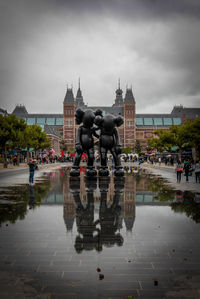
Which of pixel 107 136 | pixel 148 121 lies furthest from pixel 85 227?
pixel 148 121

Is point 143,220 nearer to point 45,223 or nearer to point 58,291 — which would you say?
point 45,223

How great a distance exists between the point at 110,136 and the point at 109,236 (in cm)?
959

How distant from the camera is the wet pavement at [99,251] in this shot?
2951mm

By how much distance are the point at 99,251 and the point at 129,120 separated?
11108 cm

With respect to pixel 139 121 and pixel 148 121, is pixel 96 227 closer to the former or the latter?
pixel 139 121

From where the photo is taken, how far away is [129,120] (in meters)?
113

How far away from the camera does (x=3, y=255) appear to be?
3.82 metres

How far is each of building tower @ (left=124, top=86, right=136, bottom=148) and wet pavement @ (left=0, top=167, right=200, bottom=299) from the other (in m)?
106

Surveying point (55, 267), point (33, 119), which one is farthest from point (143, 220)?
point (33, 119)

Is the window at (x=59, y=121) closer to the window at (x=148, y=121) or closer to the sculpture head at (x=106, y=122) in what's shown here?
the window at (x=148, y=121)

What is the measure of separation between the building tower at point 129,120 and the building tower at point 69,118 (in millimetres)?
23989

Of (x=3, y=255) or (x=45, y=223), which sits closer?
(x=3, y=255)

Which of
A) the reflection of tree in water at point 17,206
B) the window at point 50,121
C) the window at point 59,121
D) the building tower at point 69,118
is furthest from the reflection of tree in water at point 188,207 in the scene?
the window at point 50,121

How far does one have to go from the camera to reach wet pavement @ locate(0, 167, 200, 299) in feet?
9.68
